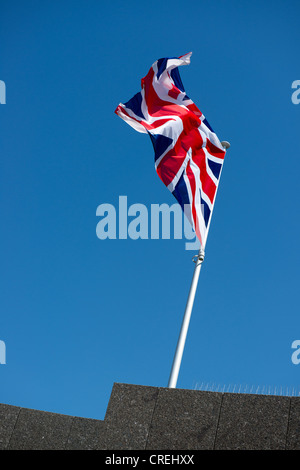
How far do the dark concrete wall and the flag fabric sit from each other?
5.27 metres

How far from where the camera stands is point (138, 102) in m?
16.1

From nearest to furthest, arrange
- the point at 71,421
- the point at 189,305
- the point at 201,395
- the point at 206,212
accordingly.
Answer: the point at 201,395 → the point at 71,421 → the point at 189,305 → the point at 206,212

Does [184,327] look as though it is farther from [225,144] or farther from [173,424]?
[225,144]

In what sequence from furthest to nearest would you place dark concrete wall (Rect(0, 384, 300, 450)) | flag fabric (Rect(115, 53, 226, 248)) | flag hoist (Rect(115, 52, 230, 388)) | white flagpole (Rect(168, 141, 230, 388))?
flag fabric (Rect(115, 53, 226, 248)) → flag hoist (Rect(115, 52, 230, 388)) → white flagpole (Rect(168, 141, 230, 388)) → dark concrete wall (Rect(0, 384, 300, 450))

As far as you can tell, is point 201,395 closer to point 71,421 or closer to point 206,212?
point 71,421

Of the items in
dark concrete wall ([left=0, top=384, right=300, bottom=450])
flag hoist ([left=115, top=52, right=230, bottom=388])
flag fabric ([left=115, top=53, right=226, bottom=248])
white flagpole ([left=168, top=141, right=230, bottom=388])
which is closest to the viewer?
dark concrete wall ([left=0, top=384, right=300, bottom=450])

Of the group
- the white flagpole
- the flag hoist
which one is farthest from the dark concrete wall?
the flag hoist

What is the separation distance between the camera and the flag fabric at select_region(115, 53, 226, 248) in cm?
1406

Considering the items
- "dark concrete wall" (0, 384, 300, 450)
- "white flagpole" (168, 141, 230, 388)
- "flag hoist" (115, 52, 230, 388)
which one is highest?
"flag hoist" (115, 52, 230, 388)

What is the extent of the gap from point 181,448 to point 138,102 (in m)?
10.8

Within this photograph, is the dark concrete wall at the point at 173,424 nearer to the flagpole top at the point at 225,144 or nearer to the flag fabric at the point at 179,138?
the flag fabric at the point at 179,138

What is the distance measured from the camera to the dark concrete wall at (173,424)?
8055mm

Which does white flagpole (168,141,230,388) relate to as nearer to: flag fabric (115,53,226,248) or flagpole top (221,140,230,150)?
flag fabric (115,53,226,248)

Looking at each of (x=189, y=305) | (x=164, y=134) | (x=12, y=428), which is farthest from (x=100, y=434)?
(x=164, y=134)
